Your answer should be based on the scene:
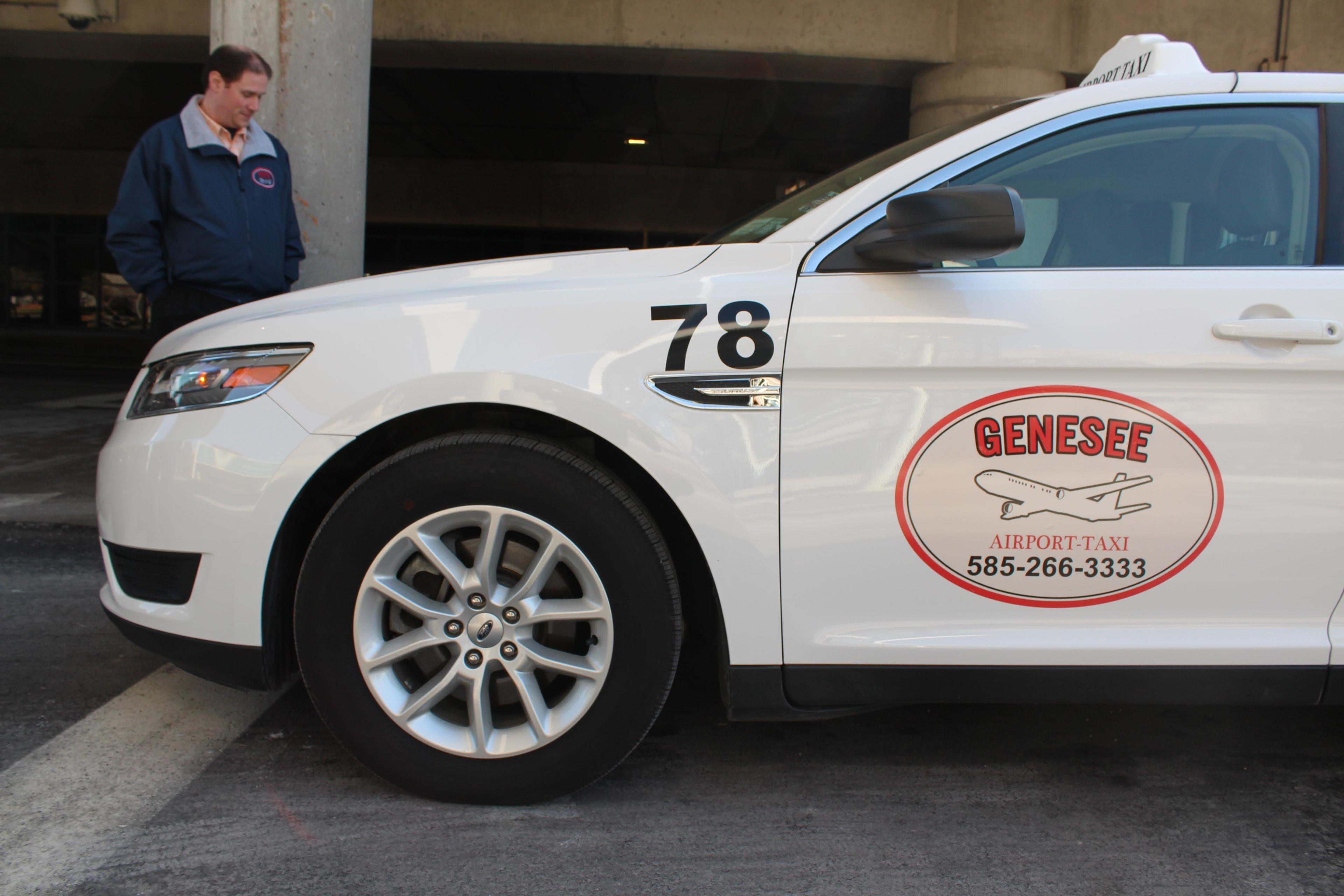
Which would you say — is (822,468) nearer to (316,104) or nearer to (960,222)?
(960,222)

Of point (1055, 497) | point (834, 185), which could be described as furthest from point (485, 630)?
point (834, 185)

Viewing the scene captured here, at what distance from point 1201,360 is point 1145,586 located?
48cm

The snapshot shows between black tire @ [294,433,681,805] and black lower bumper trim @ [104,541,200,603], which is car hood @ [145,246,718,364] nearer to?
black tire @ [294,433,681,805]

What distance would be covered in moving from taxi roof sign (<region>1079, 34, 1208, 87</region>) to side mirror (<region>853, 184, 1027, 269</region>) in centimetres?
59

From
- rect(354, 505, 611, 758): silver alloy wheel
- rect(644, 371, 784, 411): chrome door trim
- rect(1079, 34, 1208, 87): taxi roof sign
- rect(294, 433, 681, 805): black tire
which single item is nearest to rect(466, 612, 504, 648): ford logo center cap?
rect(354, 505, 611, 758): silver alloy wheel

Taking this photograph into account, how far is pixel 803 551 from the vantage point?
1.90m

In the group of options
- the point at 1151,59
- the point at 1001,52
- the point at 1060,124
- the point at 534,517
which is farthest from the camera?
the point at 1001,52

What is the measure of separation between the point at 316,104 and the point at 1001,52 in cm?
641

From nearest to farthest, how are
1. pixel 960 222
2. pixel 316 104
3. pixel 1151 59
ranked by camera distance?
pixel 960 222
pixel 1151 59
pixel 316 104

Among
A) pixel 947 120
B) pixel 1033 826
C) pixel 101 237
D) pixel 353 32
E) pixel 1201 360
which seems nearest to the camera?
pixel 1201 360

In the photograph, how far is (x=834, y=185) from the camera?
2326 millimetres

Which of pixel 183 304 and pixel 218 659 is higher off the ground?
pixel 183 304

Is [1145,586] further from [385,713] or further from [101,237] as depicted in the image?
[101,237]

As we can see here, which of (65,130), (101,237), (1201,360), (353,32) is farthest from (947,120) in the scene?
(101,237)
